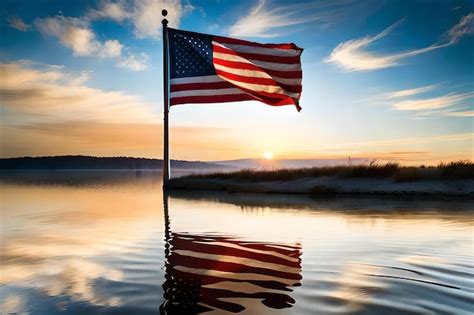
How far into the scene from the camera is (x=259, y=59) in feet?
47.4

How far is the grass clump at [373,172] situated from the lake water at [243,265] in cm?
694

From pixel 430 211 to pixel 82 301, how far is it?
8470mm

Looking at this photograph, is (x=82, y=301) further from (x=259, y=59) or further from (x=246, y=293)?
(x=259, y=59)

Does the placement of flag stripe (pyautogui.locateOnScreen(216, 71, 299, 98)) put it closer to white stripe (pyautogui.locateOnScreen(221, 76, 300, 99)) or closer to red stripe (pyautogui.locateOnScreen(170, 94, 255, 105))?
white stripe (pyautogui.locateOnScreen(221, 76, 300, 99))

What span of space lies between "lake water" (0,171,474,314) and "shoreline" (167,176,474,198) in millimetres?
5214

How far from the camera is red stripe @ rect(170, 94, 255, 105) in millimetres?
15102

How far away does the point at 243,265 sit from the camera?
15.1 feet

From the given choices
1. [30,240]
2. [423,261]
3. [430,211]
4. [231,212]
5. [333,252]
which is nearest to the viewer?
[423,261]

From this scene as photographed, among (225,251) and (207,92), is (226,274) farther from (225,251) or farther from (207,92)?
(207,92)

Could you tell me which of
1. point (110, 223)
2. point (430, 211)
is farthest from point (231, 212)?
point (430, 211)

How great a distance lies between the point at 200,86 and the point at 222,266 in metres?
12.3

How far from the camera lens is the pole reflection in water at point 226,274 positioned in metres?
3.27

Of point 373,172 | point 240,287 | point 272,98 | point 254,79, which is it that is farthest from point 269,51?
point 240,287

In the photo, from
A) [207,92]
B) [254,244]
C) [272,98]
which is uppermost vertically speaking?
[207,92]
